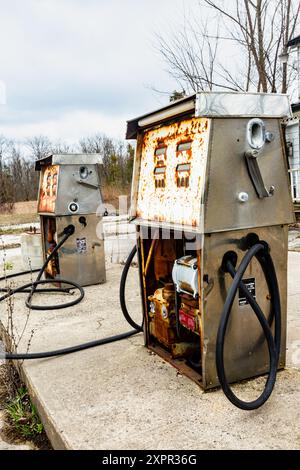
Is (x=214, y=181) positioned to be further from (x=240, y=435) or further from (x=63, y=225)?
(x=63, y=225)

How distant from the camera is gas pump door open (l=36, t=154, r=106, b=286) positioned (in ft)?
16.7

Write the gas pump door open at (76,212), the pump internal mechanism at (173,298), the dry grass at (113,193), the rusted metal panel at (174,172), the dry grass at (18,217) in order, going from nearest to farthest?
the rusted metal panel at (174,172) → the pump internal mechanism at (173,298) → the gas pump door open at (76,212) → the dry grass at (18,217) → the dry grass at (113,193)

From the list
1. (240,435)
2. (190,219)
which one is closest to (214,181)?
(190,219)

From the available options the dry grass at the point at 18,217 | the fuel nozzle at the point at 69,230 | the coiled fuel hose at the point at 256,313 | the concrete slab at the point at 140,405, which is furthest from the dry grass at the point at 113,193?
the coiled fuel hose at the point at 256,313

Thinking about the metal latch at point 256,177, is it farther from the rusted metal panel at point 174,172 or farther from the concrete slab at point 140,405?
the concrete slab at point 140,405

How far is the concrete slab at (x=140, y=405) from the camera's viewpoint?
2025 millimetres

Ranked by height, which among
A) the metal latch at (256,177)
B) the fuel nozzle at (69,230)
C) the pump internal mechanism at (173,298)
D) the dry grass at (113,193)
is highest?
the dry grass at (113,193)

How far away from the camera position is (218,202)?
2318 mm

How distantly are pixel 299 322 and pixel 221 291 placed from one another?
1.50 meters

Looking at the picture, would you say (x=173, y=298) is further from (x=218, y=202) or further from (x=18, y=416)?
(x=18, y=416)

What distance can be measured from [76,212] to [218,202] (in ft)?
10.2

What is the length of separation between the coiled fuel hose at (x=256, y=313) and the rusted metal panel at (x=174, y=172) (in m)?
0.32

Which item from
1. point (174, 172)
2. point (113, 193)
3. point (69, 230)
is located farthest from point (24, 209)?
point (174, 172)

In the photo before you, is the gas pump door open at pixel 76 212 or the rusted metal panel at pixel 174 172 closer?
the rusted metal panel at pixel 174 172
